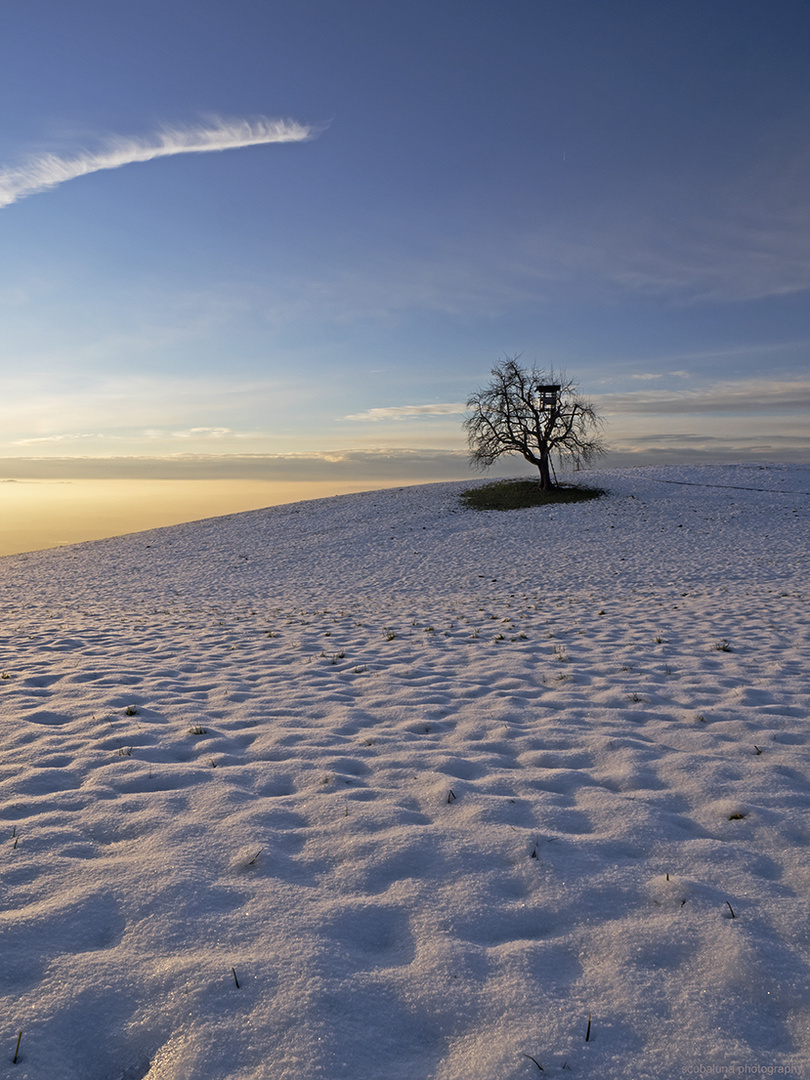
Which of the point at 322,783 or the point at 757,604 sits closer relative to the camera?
the point at 322,783

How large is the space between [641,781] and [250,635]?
26.8 feet

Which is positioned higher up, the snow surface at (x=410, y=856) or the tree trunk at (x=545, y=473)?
the tree trunk at (x=545, y=473)

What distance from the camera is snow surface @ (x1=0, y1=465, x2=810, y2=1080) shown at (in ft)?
8.52

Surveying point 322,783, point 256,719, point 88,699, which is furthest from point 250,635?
point 322,783

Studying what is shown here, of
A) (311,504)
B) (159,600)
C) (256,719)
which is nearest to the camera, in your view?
(256,719)

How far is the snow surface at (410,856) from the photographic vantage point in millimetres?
2596

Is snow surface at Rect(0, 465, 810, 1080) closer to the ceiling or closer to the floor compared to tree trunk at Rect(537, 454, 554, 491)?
closer to the floor

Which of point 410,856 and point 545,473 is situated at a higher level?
point 545,473

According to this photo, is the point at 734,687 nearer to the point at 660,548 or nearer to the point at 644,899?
the point at 644,899

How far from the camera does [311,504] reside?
39.1 m

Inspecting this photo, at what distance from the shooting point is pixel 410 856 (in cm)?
388

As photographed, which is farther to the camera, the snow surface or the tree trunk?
the tree trunk

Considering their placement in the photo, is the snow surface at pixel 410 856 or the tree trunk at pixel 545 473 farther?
the tree trunk at pixel 545 473

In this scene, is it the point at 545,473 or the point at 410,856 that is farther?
the point at 545,473
